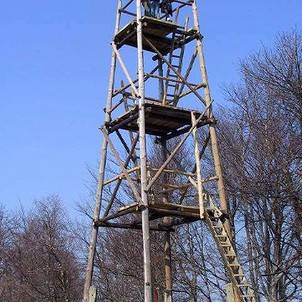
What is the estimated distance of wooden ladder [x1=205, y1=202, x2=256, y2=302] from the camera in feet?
41.0

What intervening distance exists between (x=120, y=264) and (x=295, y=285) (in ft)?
34.1

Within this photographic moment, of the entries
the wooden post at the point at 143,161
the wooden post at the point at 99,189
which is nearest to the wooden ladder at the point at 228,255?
the wooden post at the point at 143,161

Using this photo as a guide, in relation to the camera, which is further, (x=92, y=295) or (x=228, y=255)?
(x=92, y=295)

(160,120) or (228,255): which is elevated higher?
(160,120)

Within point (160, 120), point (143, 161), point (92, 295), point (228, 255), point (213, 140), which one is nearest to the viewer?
point (143, 161)

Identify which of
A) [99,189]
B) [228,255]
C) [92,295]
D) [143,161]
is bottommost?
[92,295]

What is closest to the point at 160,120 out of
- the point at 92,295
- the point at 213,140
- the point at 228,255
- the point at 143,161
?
the point at 213,140

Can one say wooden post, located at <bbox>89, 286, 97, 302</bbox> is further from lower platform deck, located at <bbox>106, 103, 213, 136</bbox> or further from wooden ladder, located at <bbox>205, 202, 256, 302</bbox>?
lower platform deck, located at <bbox>106, 103, 213, 136</bbox>

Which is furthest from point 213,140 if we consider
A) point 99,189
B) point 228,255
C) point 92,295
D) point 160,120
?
point 92,295

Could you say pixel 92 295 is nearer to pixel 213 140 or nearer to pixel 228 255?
pixel 228 255

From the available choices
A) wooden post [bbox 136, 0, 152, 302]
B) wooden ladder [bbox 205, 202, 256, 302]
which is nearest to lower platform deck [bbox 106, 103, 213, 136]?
wooden post [bbox 136, 0, 152, 302]

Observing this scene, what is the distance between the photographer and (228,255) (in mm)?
12906

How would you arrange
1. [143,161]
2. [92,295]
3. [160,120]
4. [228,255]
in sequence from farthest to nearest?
[160,120] < [92,295] < [228,255] < [143,161]

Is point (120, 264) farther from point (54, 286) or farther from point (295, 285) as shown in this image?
point (295, 285)
